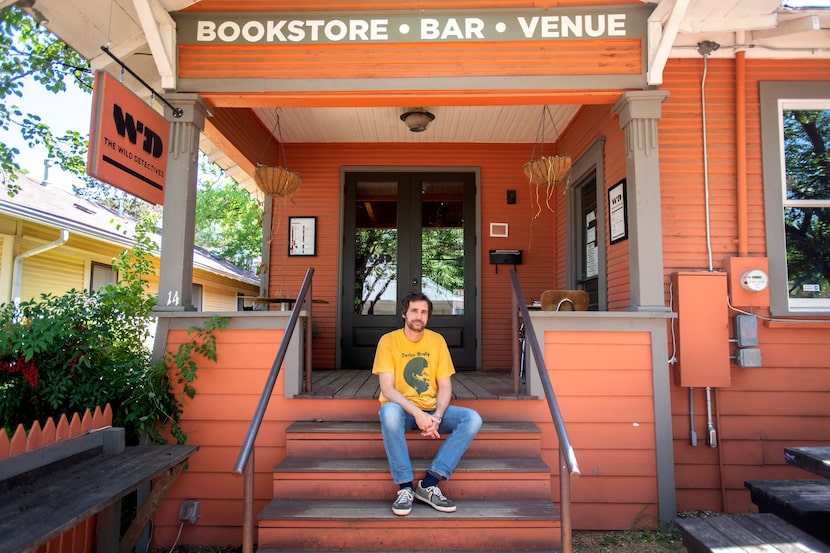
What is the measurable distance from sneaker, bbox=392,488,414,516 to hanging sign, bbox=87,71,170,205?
7.93 feet

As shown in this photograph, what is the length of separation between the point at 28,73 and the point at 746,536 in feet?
26.8

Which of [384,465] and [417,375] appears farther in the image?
[417,375]

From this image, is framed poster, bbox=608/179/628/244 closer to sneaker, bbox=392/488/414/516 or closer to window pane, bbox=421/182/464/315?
window pane, bbox=421/182/464/315

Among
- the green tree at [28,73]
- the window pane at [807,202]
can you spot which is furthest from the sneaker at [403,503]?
the green tree at [28,73]

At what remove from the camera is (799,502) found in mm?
2436

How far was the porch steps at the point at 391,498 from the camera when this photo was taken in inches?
103

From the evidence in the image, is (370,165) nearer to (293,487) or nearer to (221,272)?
(293,487)

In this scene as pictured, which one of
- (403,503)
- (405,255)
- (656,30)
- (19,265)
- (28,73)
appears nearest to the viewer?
(403,503)

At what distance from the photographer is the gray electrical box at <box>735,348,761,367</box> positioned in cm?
371

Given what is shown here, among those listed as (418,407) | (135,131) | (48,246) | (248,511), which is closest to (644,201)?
(418,407)

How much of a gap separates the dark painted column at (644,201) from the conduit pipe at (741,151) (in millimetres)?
832

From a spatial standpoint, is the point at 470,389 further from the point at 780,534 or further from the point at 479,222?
the point at 479,222

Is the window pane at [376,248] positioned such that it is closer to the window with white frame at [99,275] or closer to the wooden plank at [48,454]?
the wooden plank at [48,454]

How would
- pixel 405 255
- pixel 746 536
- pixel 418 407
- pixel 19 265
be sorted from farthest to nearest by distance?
pixel 19 265
pixel 405 255
pixel 418 407
pixel 746 536
